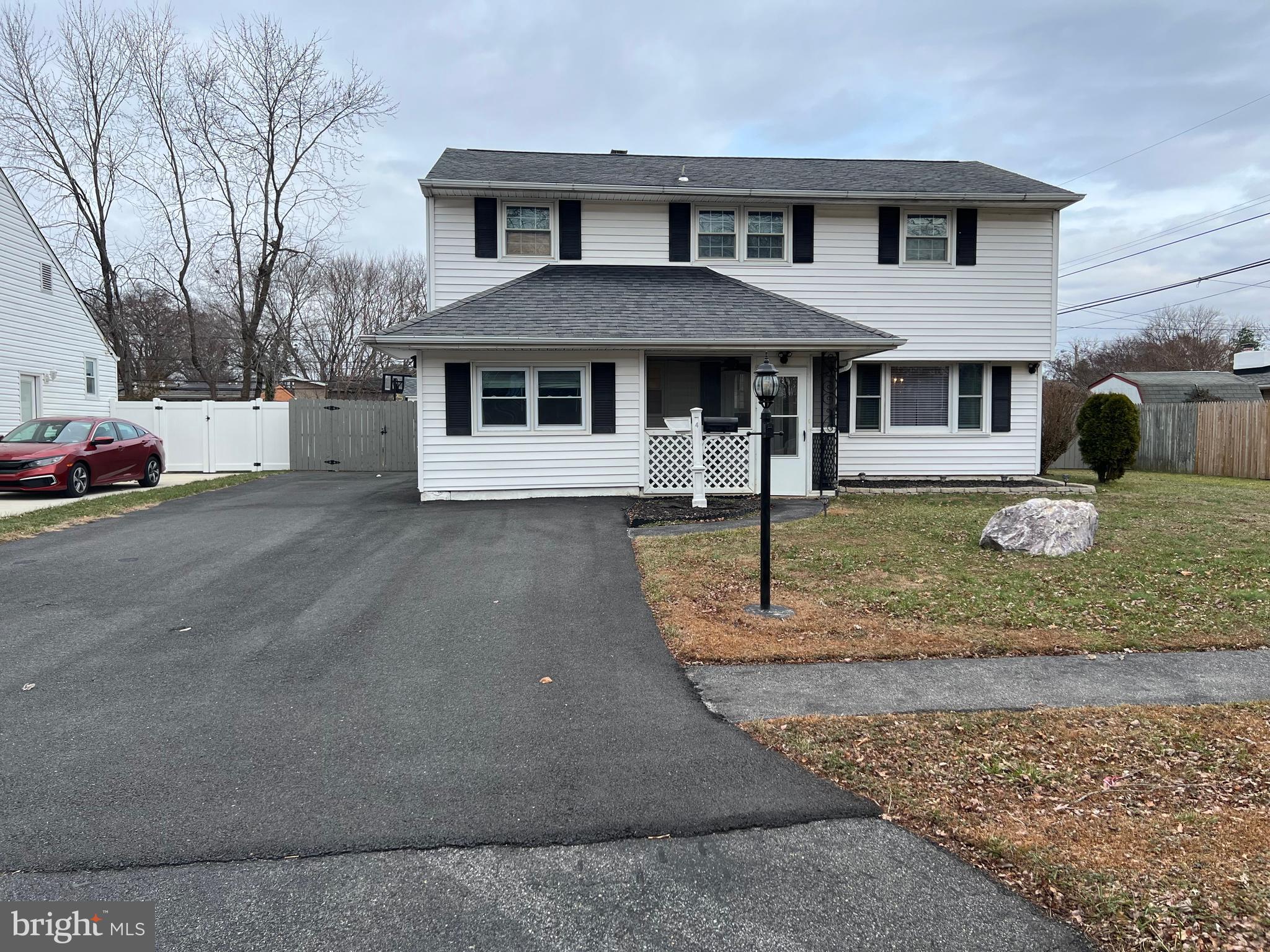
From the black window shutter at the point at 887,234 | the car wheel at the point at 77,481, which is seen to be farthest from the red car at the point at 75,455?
the black window shutter at the point at 887,234

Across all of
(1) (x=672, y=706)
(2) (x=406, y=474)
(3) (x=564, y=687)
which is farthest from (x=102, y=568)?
(2) (x=406, y=474)

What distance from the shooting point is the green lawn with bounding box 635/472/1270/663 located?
541 cm

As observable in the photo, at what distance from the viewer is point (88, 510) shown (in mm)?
11320

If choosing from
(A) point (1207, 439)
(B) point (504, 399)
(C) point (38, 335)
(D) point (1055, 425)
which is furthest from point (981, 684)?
(A) point (1207, 439)

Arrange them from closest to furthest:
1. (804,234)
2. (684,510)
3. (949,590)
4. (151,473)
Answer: (949,590) < (684,510) < (804,234) < (151,473)

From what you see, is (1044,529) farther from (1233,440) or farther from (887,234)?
(1233,440)

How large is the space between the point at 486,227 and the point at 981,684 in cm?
1192

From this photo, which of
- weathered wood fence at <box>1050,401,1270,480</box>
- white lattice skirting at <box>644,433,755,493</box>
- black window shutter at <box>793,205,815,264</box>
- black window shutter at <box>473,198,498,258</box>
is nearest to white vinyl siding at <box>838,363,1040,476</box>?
white lattice skirting at <box>644,433,755,493</box>

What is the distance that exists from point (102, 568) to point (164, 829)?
5.88m

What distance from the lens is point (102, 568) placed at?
764 cm

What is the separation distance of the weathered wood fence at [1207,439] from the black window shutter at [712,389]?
36.6ft

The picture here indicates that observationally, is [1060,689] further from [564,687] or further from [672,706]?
[564,687]

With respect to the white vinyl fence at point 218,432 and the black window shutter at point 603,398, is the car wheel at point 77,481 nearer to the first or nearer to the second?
the white vinyl fence at point 218,432

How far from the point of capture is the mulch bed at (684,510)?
10453mm
